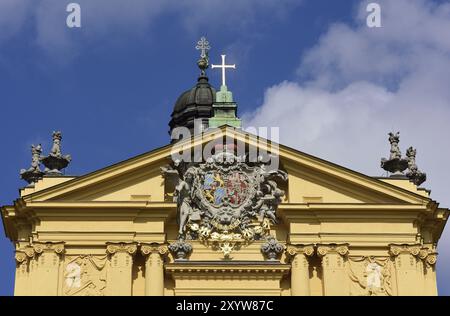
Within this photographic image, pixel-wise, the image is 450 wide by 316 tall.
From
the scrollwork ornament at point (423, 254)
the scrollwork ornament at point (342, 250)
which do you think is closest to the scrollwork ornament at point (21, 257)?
the scrollwork ornament at point (342, 250)

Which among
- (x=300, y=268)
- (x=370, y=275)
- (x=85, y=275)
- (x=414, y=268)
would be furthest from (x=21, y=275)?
(x=414, y=268)

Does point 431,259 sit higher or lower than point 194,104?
lower

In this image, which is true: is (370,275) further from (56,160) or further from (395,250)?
(56,160)

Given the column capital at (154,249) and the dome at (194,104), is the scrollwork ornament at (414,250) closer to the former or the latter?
the column capital at (154,249)

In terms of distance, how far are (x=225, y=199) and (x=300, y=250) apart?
2451 mm

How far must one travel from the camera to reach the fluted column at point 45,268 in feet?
114

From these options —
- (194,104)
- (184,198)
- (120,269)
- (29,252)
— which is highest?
(194,104)

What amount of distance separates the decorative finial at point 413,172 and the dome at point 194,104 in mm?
16137

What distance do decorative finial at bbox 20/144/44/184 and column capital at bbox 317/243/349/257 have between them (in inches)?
307

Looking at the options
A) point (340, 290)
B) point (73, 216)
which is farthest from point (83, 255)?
point (340, 290)

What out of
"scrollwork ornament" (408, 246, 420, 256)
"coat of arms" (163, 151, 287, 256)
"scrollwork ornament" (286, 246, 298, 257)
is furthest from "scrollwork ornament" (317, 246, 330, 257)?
"scrollwork ornament" (408, 246, 420, 256)

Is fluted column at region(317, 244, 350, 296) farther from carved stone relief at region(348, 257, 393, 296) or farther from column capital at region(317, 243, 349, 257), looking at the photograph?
carved stone relief at region(348, 257, 393, 296)

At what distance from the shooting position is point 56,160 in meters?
36.8
